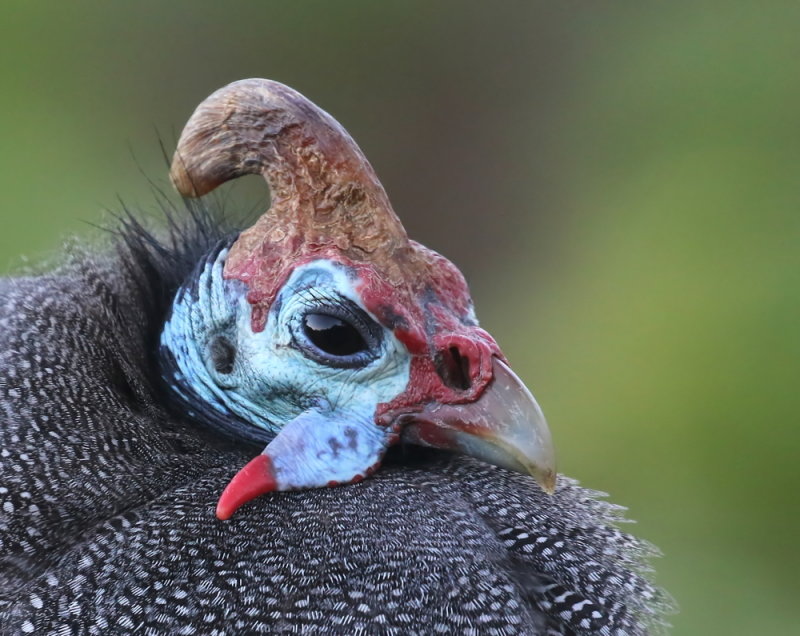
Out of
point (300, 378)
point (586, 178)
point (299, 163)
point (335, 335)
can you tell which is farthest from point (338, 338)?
point (586, 178)

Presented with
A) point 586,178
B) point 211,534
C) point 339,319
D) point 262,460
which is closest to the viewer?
point 211,534

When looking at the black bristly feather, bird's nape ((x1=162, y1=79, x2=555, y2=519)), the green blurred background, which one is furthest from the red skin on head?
the green blurred background

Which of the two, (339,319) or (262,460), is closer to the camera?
(262,460)

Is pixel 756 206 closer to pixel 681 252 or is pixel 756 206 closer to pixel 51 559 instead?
pixel 681 252

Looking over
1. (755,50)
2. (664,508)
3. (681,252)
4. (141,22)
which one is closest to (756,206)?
(681,252)

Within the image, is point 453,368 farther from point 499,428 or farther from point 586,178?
point 586,178

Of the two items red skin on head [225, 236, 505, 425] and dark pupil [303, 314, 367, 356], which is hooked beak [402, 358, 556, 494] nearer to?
red skin on head [225, 236, 505, 425]

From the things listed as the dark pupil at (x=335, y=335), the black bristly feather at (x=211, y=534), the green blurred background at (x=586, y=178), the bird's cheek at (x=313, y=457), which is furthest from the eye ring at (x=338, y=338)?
the green blurred background at (x=586, y=178)
